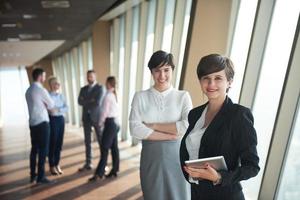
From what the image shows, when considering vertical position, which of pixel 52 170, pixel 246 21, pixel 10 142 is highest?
pixel 246 21

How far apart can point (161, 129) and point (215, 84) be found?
1.00 m

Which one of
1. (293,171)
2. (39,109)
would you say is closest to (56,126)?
(39,109)

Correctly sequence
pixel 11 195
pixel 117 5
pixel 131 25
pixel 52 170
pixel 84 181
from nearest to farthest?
pixel 11 195
pixel 84 181
pixel 52 170
pixel 117 5
pixel 131 25

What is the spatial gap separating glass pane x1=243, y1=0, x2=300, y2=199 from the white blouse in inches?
76.9

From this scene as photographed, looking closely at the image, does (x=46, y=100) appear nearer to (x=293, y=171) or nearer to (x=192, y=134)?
(x=293, y=171)

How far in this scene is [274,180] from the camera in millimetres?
4324

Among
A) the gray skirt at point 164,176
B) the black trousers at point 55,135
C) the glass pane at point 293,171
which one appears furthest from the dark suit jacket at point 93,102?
the gray skirt at point 164,176

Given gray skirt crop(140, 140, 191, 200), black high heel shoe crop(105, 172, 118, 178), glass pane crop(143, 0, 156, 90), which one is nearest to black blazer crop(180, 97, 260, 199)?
gray skirt crop(140, 140, 191, 200)

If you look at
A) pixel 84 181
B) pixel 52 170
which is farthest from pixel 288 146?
pixel 52 170

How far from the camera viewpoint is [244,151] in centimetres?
175

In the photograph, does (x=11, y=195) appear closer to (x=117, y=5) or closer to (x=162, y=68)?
(x=162, y=68)

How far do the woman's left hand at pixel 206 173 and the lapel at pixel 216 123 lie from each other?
4.7 inches

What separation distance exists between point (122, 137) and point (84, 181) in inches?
199

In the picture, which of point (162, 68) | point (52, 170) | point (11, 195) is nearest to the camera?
point (162, 68)
